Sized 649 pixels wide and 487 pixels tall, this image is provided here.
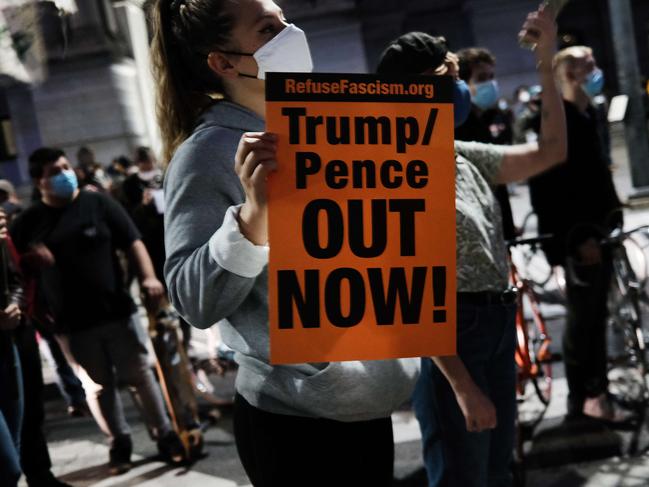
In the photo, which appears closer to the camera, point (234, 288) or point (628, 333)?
point (234, 288)

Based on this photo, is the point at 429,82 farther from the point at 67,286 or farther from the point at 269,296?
the point at 67,286

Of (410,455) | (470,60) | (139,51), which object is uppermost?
(139,51)

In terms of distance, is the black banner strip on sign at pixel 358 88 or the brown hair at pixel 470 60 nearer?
the black banner strip on sign at pixel 358 88

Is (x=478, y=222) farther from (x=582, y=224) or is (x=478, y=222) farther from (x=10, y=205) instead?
(x=10, y=205)

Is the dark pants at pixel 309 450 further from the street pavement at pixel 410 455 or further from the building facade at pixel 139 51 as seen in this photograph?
the building facade at pixel 139 51

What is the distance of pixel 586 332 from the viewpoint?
475 centimetres

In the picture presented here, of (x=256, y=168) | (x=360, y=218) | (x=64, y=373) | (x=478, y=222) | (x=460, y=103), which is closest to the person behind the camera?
(x=256, y=168)

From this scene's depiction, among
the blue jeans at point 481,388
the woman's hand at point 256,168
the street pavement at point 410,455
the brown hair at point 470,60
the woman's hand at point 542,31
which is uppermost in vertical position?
the brown hair at point 470,60

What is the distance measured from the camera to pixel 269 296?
5.01ft

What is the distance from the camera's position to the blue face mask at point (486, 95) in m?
4.41

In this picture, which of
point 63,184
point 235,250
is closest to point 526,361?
point 63,184

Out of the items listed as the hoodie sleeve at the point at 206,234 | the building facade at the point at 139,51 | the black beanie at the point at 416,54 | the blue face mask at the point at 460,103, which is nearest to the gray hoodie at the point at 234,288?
the hoodie sleeve at the point at 206,234

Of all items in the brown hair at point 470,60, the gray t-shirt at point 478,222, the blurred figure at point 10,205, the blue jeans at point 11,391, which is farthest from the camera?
the blurred figure at point 10,205

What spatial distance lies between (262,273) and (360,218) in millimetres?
250
